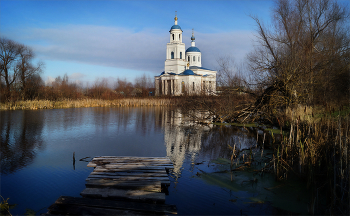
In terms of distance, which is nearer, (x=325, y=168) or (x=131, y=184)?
(x=131, y=184)

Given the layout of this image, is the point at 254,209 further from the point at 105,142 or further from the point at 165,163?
the point at 105,142

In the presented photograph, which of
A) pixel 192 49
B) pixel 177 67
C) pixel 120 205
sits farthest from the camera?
pixel 192 49

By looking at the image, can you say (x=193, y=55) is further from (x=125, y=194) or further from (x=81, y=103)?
(x=125, y=194)

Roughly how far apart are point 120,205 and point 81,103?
87.7 ft

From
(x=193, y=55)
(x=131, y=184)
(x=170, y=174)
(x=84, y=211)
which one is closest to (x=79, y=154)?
(x=170, y=174)

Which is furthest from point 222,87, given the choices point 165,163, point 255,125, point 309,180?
point 309,180

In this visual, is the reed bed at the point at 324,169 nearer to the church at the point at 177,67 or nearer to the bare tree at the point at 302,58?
the bare tree at the point at 302,58

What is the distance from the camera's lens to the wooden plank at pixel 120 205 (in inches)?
152

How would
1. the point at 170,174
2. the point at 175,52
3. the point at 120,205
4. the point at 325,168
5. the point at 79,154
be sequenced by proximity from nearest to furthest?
1. the point at 120,205
2. the point at 325,168
3. the point at 170,174
4. the point at 79,154
5. the point at 175,52

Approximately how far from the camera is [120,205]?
392 cm

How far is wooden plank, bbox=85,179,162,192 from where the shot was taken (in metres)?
4.66

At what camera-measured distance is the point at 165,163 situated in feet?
20.8

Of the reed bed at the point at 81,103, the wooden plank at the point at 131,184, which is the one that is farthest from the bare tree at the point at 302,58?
the reed bed at the point at 81,103

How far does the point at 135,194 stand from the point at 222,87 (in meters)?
11.0
